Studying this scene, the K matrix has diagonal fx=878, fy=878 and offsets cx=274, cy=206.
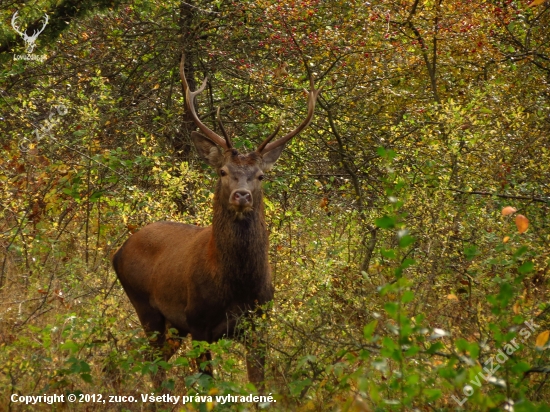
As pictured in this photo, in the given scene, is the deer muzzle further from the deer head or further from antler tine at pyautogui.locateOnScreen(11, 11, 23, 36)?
antler tine at pyautogui.locateOnScreen(11, 11, 23, 36)

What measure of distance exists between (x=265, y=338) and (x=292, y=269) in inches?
98.6

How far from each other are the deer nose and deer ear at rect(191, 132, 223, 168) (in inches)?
35.2

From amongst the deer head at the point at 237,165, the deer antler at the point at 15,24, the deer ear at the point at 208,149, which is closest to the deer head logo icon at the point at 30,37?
the deer antler at the point at 15,24

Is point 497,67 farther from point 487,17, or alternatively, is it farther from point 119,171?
point 119,171

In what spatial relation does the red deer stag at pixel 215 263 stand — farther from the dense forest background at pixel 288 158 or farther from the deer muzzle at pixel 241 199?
the dense forest background at pixel 288 158

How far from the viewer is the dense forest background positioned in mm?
6727

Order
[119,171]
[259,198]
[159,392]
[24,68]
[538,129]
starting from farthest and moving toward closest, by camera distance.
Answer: [24,68]
[119,171]
[538,129]
[259,198]
[159,392]

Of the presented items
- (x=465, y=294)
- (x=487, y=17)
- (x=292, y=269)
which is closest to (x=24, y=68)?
(x=292, y=269)


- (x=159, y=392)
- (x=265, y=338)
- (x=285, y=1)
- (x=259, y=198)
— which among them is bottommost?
(x=159, y=392)

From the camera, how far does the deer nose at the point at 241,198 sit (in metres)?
7.44

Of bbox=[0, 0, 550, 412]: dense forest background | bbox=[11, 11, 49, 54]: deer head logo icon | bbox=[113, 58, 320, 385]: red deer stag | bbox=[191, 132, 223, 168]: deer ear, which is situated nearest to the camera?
bbox=[0, 0, 550, 412]: dense forest background

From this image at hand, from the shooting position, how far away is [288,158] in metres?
11.0

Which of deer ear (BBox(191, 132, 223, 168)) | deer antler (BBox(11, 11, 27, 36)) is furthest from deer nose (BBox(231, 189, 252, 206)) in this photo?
deer antler (BBox(11, 11, 27, 36))

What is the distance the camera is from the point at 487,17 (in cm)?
933
